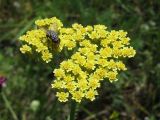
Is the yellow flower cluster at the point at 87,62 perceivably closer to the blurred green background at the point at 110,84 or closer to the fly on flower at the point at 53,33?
the fly on flower at the point at 53,33

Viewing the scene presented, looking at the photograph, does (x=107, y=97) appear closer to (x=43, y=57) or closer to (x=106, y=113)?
(x=106, y=113)

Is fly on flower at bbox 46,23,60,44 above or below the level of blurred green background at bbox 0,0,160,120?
below

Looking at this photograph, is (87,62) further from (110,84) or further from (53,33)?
(110,84)

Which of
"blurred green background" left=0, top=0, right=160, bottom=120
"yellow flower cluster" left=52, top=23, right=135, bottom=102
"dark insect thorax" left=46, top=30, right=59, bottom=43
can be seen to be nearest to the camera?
"yellow flower cluster" left=52, top=23, right=135, bottom=102

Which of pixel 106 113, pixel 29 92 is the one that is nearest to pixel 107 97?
pixel 106 113

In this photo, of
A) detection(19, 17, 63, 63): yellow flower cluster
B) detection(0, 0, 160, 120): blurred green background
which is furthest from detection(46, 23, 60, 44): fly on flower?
detection(0, 0, 160, 120): blurred green background


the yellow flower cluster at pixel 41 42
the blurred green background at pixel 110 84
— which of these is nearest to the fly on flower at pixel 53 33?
the yellow flower cluster at pixel 41 42

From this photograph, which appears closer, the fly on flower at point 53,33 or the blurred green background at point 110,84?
the fly on flower at point 53,33

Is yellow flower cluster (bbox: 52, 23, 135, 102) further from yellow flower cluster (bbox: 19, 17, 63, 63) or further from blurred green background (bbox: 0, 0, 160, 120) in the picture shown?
blurred green background (bbox: 0, 0, 160, 120)
